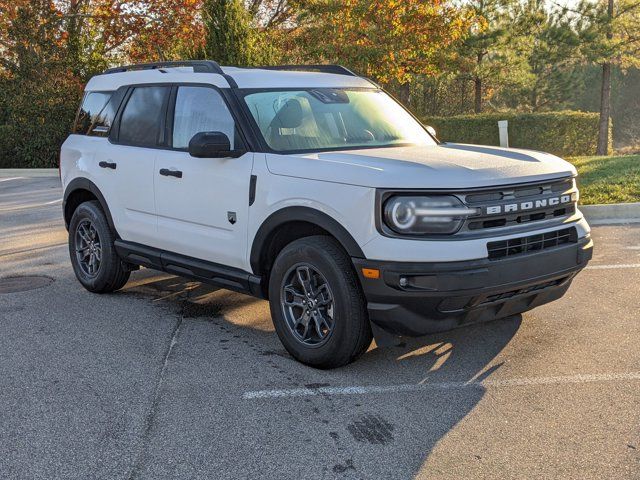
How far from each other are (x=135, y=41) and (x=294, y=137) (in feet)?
69.5

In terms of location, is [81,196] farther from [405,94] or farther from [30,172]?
[405,94]

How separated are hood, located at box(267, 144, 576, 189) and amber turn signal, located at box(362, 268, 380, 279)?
0.48 m

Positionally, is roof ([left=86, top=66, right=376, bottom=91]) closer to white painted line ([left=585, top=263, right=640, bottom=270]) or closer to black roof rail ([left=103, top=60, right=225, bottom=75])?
black roof rail ([left=103, top=60, right=225, bottom=75])

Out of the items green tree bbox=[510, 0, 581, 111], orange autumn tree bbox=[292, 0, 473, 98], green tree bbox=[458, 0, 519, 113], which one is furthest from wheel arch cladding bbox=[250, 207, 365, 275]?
green tree bbox=[510, 0, 581, 111]

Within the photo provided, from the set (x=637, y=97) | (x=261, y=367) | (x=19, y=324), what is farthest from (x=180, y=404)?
(x=637, y=97)

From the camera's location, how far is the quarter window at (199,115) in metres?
5.27

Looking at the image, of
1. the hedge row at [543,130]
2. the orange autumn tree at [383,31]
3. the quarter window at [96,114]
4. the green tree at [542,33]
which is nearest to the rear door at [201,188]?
the quarter window at [96,114]

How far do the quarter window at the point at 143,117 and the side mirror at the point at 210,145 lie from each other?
103 centimetres

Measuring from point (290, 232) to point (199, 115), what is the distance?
1348 mm

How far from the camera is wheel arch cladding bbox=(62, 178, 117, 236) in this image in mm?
6414

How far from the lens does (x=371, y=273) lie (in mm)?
4168

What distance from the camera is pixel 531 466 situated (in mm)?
3346

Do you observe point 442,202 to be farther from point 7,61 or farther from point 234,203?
point 7,61

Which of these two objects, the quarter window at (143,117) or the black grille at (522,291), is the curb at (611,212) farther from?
the quarter window at (143,117)
